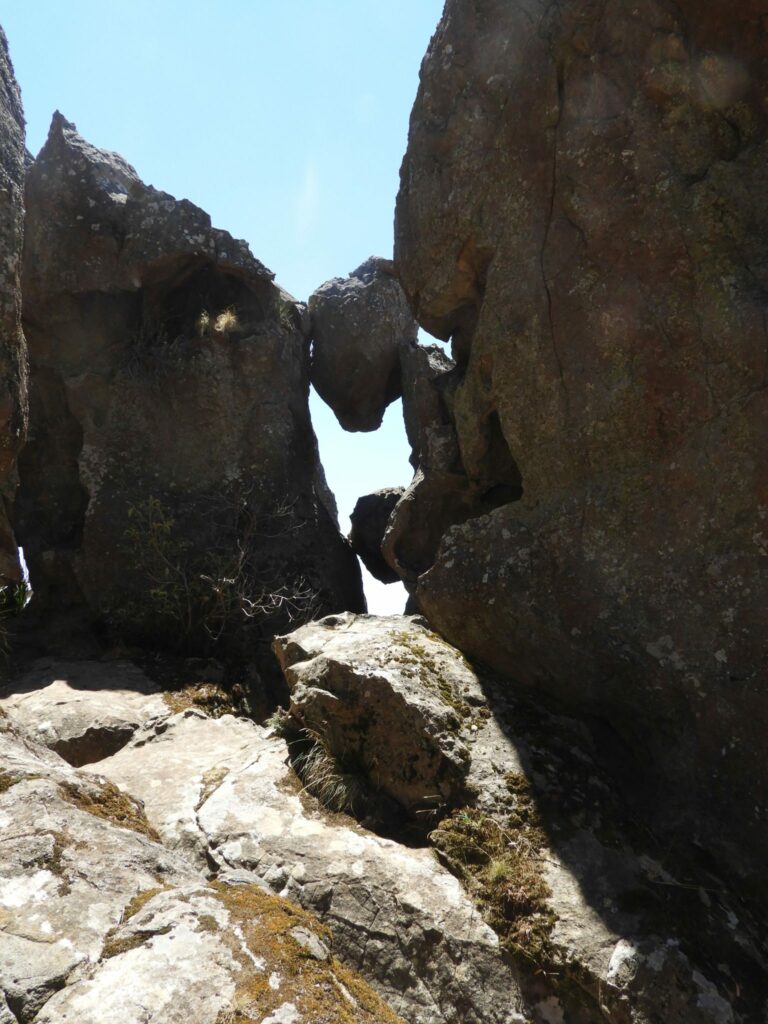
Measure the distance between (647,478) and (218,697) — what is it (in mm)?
4783

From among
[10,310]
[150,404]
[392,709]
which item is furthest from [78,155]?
[392,709]

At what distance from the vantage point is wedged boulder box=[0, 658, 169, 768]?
675cm

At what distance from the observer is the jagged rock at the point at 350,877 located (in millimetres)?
3842

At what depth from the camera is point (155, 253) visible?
1094 cm

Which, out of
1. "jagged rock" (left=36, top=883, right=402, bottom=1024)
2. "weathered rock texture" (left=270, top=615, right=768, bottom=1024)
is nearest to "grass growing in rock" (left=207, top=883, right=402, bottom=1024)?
"jagged rock" (left=36, top=883, right=402, bottom=1024)

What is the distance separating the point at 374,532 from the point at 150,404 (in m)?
3.65

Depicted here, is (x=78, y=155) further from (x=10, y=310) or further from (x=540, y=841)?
(x=540, y=841)

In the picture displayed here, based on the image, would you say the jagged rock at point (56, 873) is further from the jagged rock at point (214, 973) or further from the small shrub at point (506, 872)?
the small shrub at point (506, 872)

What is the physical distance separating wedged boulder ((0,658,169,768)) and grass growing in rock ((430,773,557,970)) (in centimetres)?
309

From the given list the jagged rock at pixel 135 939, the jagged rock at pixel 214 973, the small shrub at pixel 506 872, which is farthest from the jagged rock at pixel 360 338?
the jagged rock at pixel 214 973

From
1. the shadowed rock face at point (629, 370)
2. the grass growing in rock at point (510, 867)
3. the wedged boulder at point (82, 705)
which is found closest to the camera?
the grass growing in rock at point (510, 867)

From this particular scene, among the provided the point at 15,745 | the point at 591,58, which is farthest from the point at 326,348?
the point at 15,745

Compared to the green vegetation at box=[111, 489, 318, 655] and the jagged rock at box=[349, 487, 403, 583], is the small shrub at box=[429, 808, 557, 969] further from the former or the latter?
the jagged rock at box=[349, 487, 403, 583]

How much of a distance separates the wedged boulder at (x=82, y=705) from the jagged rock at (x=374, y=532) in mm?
4510
